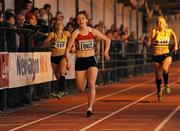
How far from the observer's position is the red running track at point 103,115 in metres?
12.5

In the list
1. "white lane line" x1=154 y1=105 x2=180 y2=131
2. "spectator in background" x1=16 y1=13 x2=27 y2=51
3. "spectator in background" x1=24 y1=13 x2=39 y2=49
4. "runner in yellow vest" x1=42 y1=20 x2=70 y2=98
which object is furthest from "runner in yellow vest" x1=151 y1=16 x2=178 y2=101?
"spectator in background" x1=16 y1=13 x2=27 y2=51

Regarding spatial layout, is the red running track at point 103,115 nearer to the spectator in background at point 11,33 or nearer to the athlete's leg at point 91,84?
the athlete's leg at point 91,84

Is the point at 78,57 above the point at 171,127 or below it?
above

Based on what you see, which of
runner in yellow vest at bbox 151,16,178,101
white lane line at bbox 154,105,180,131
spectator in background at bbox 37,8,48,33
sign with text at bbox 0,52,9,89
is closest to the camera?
white lane line at bbox 154,105,180,131

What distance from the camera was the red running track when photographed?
12453 millimetres

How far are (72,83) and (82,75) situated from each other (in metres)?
8.23

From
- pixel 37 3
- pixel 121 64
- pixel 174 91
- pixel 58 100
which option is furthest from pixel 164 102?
pixel 121 64

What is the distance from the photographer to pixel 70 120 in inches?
535

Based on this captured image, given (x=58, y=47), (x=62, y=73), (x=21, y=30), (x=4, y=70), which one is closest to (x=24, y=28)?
(x=21, y=30)

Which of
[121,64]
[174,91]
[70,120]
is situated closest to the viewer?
[70,120]

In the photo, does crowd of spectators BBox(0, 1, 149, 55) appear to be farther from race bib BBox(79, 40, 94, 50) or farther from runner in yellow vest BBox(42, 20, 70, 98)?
race bib BBox(79, 40, 94, 50)

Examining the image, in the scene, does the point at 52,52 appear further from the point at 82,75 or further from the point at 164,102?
the point at 82,75

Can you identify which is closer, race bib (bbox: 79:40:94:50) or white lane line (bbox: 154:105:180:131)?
white lane line (bbox: 154:105:180:131)

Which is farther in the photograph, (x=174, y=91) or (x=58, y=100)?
(x=174, y=91)
